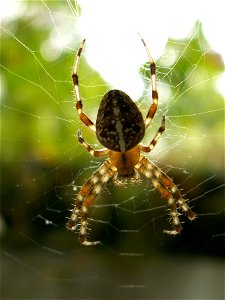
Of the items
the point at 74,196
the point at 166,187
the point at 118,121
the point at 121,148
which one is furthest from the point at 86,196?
the point at 74,196

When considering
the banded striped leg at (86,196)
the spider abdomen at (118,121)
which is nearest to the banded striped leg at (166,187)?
the banded striped leg at (86,196)

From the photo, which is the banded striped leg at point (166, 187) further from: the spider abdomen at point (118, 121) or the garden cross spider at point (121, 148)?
the spider abdomen at point (118, 121)

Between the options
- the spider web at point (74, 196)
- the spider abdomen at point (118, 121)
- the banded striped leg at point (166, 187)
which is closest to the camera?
the spider abdomen at point (118, 121)

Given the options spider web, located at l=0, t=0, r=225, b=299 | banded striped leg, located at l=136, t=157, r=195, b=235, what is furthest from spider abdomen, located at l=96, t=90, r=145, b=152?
spider web, located at l=0, t=0, r=225, b=299

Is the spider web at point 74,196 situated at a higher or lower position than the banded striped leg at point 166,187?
higher

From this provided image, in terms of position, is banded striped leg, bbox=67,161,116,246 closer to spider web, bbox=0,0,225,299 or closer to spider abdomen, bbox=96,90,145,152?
spider abdomen, bbox=96,90,145,152

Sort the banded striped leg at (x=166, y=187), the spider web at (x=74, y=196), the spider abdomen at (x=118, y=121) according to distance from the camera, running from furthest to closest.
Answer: the spider web at (x=74, y=196) → the banded striped leg at (x=166, y=187) → the spider abdomen at (x=118, y=121)

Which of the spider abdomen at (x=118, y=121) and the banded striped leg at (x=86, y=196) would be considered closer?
the spider abdomen at (x=118, y=121)
